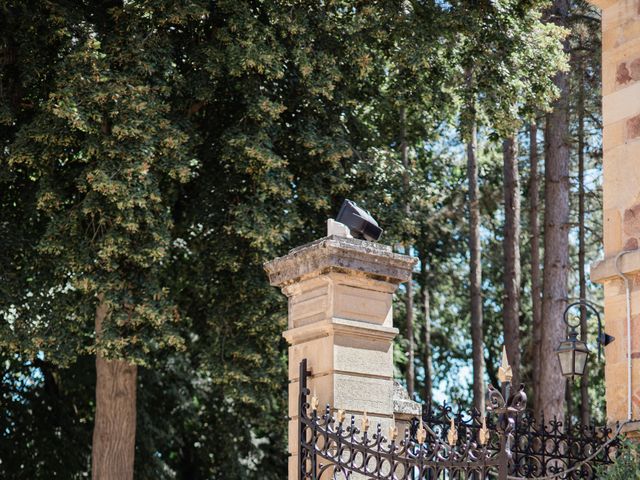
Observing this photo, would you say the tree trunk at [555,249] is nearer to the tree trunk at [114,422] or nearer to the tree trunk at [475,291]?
the tree trunk at [475,291]

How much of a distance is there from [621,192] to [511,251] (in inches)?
514

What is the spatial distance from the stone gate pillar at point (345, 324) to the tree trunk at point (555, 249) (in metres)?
11.3

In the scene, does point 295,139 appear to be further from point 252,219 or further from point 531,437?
point 531,437

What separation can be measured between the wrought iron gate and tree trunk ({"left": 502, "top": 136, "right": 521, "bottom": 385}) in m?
12.5

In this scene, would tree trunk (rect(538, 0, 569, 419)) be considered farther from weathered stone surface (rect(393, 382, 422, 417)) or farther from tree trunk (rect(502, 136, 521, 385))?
weathered stone surface (rect(393, 382, 422, 417))

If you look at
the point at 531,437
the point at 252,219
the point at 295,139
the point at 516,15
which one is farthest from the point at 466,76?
the point at 531,437

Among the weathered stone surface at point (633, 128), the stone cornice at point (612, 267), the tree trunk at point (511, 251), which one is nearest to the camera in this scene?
the stone cornice at point (612, 267)

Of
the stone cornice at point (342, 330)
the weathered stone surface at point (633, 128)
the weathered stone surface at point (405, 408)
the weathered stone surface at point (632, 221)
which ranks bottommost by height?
the weathered stone surface at point (405, 408)

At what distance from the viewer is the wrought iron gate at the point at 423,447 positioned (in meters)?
6.70

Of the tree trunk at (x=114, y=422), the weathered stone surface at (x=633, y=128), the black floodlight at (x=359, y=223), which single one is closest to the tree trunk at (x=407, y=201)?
the tree trunk at (x=114, y=422)

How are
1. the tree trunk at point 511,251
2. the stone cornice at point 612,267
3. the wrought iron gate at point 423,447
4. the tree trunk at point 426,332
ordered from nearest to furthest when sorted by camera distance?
the wrought iron gate at point 423,447 → the stone cornice at point 612,267 → the tree trunk at point 511,251 → the tree trunk at point 426,332

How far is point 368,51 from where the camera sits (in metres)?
17.2

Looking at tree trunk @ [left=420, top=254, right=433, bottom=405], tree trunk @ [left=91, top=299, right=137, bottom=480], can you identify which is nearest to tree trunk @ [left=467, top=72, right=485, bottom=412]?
tree trunk @ [left=420, top=254, right=433, bottom=405]

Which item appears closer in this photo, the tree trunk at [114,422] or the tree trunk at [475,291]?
the tree trunk at [114,422]
